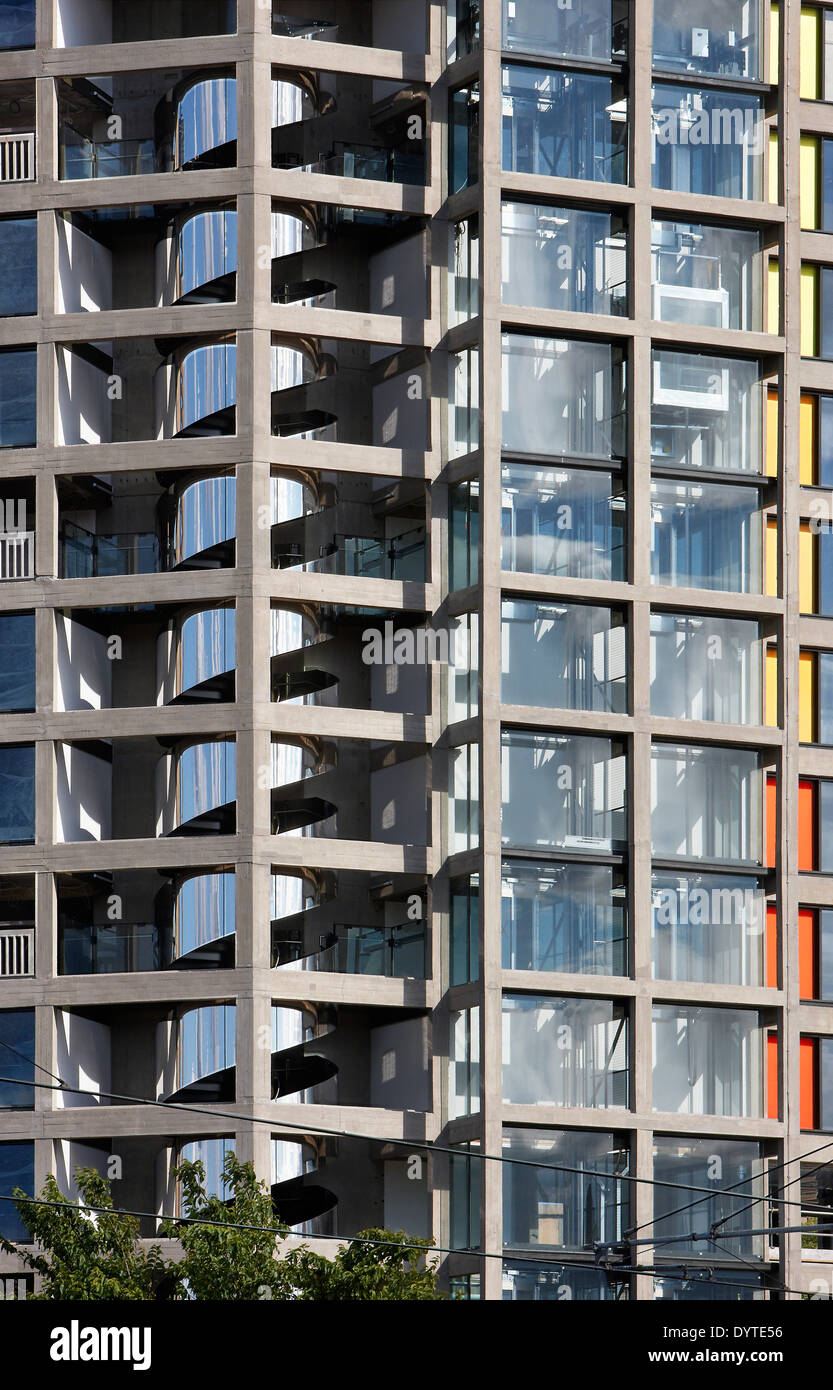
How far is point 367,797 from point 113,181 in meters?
14.0

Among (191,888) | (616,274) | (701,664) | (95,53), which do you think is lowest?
(191,888)

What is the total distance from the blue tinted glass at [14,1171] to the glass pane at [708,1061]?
1257 centimetres

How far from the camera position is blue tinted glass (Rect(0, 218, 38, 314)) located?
62.2 m

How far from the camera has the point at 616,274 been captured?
62219 mm

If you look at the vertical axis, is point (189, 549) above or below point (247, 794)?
above

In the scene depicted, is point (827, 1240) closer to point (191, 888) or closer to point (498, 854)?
point (498, 854)

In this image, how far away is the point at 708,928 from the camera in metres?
60.8

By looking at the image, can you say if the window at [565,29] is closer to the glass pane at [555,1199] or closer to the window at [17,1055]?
the window at [17,1055]

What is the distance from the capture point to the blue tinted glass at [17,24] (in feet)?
207

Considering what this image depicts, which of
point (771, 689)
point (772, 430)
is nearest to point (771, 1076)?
point (771, 689)

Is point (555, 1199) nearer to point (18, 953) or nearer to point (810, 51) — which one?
point (18, 953)

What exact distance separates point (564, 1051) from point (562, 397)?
13.5m

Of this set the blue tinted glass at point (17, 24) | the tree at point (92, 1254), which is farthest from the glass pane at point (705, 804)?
the blue tinted glass at point (17, 24)
